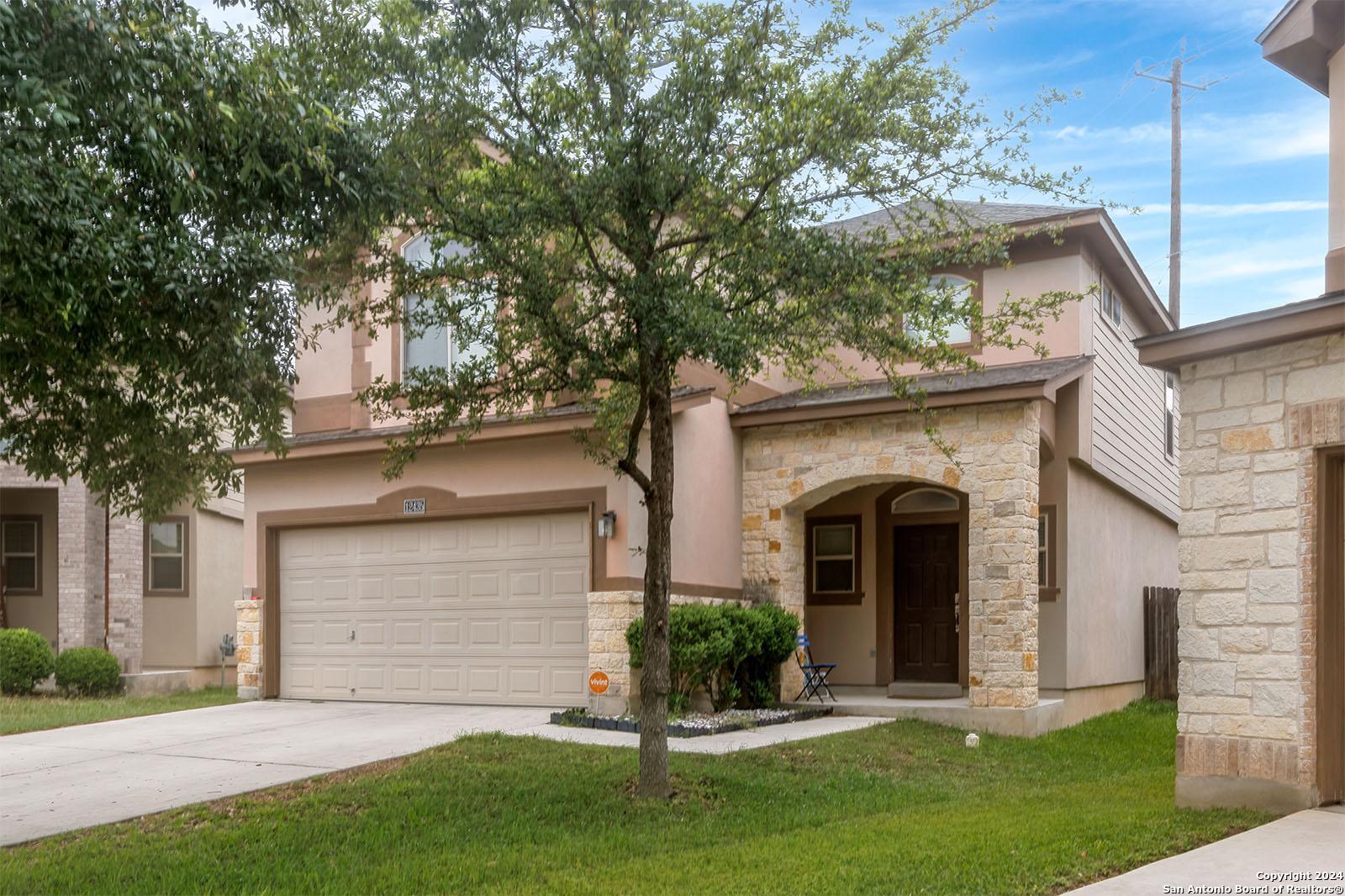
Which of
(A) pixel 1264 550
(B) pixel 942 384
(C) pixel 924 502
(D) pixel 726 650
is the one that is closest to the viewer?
(A) pixel 1264 550

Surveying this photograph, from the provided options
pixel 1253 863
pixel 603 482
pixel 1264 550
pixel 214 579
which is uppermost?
pixel 603 482

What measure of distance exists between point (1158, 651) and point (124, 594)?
15.6 m

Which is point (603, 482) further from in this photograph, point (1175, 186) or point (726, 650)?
point (1175, 186)

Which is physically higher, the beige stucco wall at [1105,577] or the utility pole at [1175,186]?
the utility pole at [1175,186]

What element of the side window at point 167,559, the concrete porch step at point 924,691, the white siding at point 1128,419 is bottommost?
the concrete porch step at point 924,691

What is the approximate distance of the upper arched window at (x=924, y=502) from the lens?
16.8 meters

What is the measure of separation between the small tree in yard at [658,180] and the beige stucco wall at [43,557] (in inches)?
537

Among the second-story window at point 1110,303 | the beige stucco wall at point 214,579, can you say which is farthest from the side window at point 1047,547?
the beige stucco wall at point 214,579

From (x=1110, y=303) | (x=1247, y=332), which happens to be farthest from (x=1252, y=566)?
(x=1110, y=303)

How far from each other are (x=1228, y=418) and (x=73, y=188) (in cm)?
730

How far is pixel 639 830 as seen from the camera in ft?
28.7

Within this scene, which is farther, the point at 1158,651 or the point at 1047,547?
the point at 1158,651

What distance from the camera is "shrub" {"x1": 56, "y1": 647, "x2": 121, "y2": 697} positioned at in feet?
60.3

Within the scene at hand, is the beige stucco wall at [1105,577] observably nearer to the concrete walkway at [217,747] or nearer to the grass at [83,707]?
the concrete walkway at [217,747]
